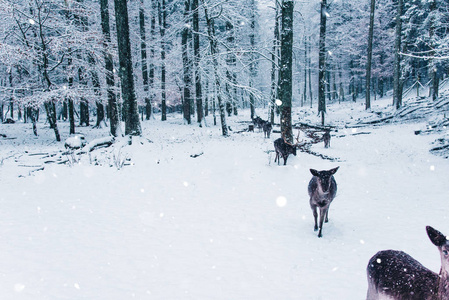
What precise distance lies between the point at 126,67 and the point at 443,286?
1432cm

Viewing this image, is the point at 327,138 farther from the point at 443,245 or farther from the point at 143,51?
the point at 143,51

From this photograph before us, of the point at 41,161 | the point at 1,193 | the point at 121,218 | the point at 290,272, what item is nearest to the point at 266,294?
the point at 290,272

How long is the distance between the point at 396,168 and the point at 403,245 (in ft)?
20.4

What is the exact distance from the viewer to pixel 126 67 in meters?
13.5

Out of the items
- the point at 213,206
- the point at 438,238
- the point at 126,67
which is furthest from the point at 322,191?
the point at 126,67

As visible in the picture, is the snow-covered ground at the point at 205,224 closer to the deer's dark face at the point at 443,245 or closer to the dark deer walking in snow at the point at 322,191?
the dark deer walking in snow at the point at 322,191

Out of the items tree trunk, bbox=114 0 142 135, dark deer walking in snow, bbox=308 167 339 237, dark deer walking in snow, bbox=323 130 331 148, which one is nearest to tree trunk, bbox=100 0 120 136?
tree trunk, bbox=114 0 142 135

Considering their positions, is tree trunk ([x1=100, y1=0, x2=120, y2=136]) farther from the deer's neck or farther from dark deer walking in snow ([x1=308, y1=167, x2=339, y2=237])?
the deer's neck

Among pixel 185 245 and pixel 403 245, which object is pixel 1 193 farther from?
pixel 403 245

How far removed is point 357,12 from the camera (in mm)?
36844

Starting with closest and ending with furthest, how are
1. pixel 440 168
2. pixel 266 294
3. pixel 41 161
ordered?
pixel 266 294 < pixel 440 168 < pixel 41 161

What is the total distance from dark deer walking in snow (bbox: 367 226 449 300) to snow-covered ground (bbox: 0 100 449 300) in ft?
3.36

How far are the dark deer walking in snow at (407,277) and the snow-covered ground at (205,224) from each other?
1.02m

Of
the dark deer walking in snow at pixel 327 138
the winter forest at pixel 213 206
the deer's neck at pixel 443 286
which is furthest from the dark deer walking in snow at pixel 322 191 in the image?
the dark deer walking in snow at pixel 327 138
